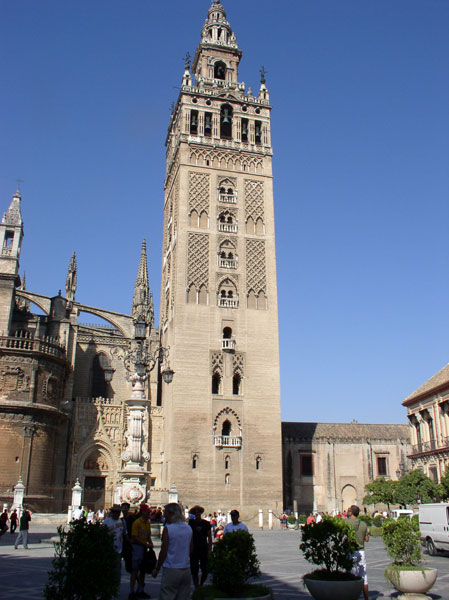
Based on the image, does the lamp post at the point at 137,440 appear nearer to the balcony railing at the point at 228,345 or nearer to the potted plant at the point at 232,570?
the potted plant at the point at 232,570

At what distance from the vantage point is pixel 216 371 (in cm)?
3538

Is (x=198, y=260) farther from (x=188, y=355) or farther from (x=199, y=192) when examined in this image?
(x=188, y=355)

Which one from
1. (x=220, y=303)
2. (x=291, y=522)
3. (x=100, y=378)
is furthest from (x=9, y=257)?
(x=291, y=522)

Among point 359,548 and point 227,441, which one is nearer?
point 359,548

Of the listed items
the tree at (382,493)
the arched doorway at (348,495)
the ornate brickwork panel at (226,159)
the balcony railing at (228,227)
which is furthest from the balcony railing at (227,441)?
the ornate brickwork panel at (226,159)

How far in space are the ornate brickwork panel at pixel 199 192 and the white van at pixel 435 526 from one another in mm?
25232

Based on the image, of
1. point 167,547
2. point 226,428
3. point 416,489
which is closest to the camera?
point 167,547

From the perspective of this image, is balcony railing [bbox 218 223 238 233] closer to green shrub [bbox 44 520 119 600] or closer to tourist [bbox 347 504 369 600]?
tourist [bbox 347 504 369 600]

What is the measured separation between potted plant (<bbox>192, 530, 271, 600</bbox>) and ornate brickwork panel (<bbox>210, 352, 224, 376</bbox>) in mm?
28262

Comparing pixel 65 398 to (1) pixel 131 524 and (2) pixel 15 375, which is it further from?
(1) pixel 131 524

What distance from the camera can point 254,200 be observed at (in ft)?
131

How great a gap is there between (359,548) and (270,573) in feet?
13.9

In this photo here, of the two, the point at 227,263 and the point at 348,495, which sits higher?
the point at 227,263

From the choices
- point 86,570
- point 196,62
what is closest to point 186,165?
point 196,62
